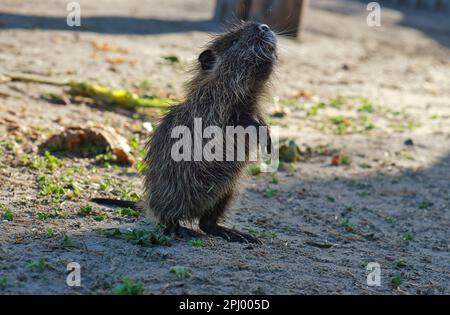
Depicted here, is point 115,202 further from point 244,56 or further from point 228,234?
point 244,56

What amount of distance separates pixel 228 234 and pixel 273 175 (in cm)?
203

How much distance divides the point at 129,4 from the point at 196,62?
9884 mm

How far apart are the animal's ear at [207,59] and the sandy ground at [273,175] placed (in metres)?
0.49

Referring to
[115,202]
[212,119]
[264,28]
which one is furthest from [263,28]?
[115,202]

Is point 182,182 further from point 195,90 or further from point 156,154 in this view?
point 195,90

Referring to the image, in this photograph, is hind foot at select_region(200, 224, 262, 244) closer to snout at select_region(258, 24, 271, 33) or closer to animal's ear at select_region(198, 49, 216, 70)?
animal's ear at select_region(198, 49, 216, 70)

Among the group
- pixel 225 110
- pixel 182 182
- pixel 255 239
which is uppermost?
pixel 225 110

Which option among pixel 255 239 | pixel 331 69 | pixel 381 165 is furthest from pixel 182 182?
pixel 331 69

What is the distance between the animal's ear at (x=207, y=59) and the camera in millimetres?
5461

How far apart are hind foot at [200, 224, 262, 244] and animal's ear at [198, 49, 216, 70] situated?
1112 millimetres

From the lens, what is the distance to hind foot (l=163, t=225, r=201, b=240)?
5.22 metres

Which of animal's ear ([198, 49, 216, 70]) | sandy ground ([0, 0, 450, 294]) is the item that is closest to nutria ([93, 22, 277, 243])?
animal's ear ([198, 49, 216, 70])

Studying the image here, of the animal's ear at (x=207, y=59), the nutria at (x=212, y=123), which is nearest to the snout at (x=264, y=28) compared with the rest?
the nutria at (x=212, y=123)

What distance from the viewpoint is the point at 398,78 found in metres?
12.4
